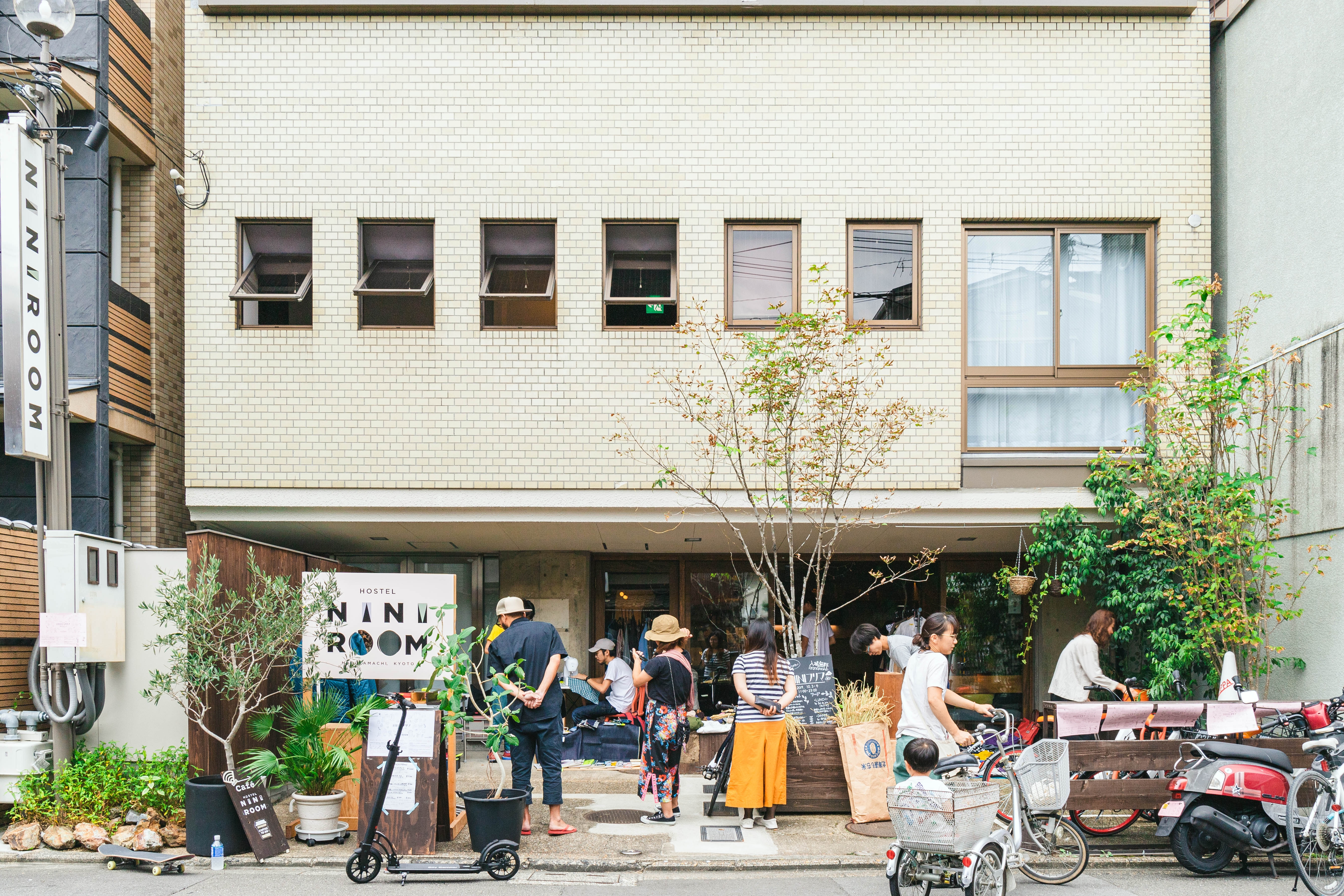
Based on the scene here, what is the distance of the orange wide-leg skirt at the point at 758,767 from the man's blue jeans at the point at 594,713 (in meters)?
3.70

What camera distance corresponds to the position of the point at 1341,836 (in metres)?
7.08

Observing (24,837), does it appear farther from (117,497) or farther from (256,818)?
(117,497)

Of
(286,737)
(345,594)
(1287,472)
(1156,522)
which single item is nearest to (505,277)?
(345,594)

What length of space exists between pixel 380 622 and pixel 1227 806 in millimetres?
6623

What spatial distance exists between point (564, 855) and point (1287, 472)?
8.07m

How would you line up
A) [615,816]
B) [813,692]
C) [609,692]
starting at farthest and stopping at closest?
[609,692] < [813,692] < [615,816]

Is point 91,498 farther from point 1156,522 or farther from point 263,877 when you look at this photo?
point 1156,522

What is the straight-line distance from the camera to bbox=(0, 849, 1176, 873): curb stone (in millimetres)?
7977

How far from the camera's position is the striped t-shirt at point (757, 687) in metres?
8.86

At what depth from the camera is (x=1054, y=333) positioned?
12305mm

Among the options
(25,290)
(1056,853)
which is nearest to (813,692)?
(1056,853)

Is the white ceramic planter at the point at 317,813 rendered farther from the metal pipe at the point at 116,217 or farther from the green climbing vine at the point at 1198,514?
the green climbing vine at the point at 1198,514

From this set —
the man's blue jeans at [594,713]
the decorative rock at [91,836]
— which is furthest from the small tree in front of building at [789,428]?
the decorative rock at [91,836]

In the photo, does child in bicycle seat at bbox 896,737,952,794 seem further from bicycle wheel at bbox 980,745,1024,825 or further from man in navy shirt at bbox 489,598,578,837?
man in navy shirt at bbox 489,598,578,837
